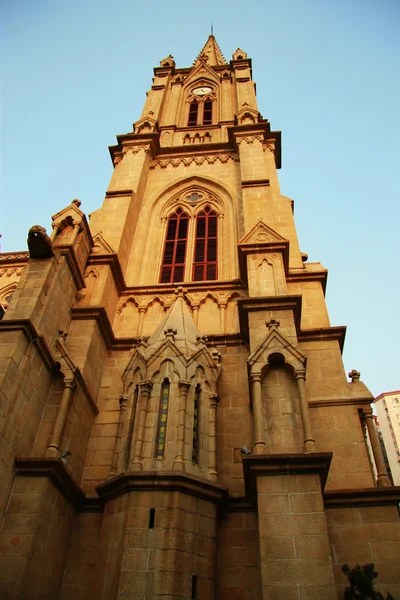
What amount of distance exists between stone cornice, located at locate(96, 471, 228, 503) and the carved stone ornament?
5549mm

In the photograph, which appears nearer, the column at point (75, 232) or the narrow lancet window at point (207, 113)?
the column at point (75, 232)

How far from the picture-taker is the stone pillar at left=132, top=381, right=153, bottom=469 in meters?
9.59

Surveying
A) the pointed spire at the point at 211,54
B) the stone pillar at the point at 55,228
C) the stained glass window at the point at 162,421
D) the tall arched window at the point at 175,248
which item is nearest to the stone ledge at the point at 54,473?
the stained glass window at the point at 162,421

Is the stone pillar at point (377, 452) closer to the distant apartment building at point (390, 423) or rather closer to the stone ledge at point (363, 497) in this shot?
the stone ledge at point (363, 497)

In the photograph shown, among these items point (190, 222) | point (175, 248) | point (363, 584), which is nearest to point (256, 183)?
point (190, 222)

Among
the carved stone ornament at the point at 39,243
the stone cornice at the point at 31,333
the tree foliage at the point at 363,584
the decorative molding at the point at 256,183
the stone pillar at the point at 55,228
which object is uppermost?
the decorative molding at the point at 256,183

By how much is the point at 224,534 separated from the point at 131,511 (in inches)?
71.6

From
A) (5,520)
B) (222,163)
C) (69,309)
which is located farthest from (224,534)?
(222,163)

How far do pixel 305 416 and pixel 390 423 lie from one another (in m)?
56.2

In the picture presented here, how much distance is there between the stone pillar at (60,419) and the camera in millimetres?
9622

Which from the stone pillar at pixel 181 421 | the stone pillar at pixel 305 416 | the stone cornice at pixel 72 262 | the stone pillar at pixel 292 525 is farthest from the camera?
the stone cornice at pixel 72 262

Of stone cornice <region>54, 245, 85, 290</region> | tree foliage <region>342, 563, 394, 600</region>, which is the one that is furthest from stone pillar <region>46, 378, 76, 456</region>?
tree foliage <region>342, 563, 394, 600</region>

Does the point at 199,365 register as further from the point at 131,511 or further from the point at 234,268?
the point at 234,268

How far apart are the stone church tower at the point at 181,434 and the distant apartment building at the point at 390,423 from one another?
47.4 meters
